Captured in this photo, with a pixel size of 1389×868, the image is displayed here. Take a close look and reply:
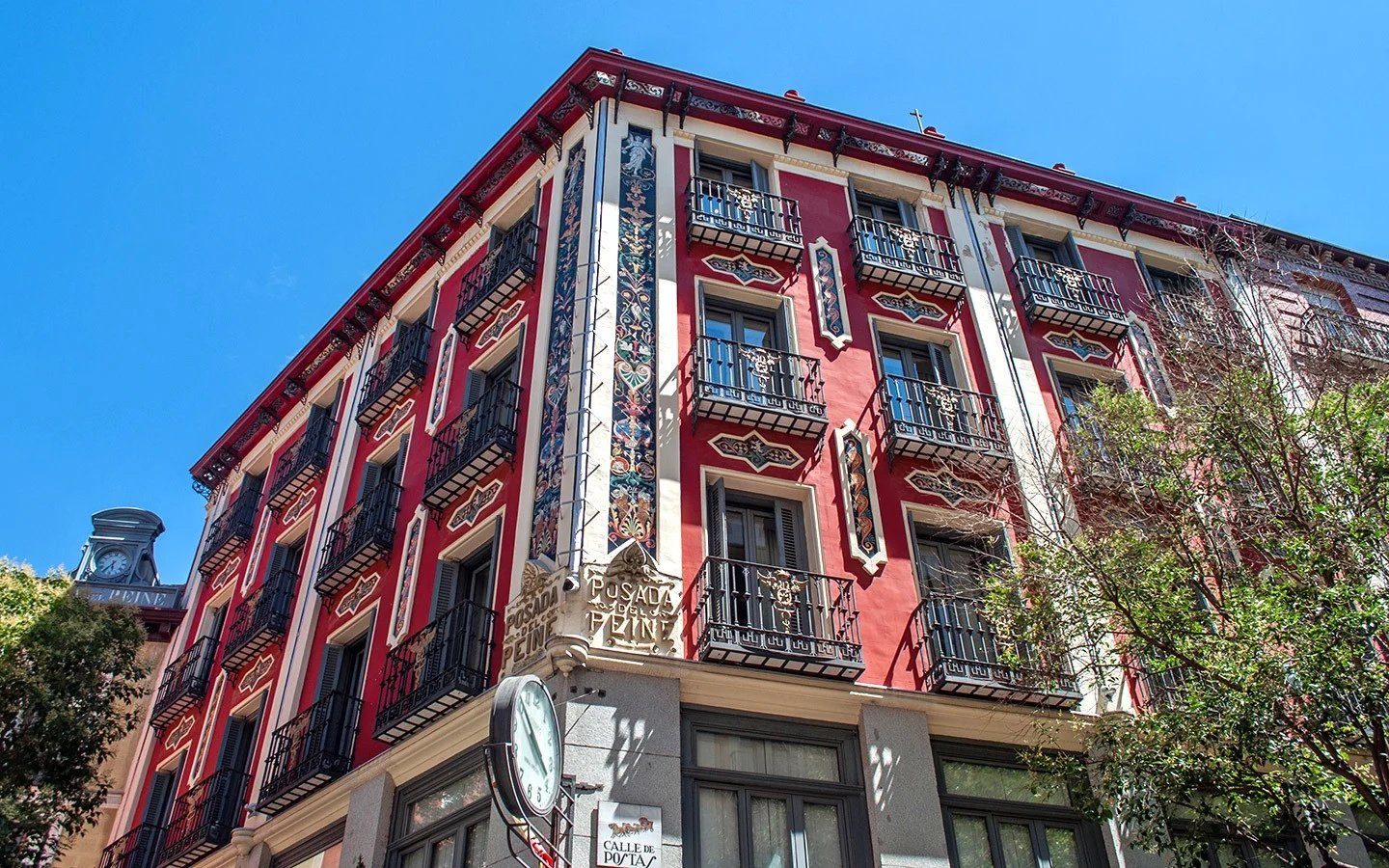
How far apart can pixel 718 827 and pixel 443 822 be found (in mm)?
3779

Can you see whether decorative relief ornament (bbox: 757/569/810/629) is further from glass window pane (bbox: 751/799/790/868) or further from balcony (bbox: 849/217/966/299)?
balcony (bbox: 849/217/966/299)

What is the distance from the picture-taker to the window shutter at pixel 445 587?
17.0 meters

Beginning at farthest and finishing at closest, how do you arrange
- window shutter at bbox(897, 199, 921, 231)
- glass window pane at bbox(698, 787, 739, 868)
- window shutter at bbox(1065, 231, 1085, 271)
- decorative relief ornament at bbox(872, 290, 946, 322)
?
window shutter at bbox(1065, 231, 1085, 271), window shutter at bbox(897, 199, 921, 231), decorative relief ornament at bbox(872, 290, 946, 322), glass window pane at bbox(698, 787, 739, 868)

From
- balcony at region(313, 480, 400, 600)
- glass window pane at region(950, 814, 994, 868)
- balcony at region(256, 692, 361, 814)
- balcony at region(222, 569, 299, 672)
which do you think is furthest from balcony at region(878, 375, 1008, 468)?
balcony at region(222, 569, 299, 672)

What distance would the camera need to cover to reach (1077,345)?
21.1 m

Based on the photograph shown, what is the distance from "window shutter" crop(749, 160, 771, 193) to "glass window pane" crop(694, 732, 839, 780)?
36.5 ft

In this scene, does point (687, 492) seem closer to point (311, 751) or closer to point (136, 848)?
point (311, 751)

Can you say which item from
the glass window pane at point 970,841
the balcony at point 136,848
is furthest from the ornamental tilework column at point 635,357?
the balcony at point 136,848

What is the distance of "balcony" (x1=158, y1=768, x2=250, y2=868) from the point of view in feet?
62.8

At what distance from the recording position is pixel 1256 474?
538 inches

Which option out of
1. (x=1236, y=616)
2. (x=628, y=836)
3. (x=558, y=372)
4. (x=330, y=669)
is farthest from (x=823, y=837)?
(x=330, y=669)

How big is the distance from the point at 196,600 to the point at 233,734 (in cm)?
704

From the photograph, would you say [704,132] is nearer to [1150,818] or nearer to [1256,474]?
[1256,474]

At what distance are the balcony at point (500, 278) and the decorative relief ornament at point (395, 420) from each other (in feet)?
6.92
